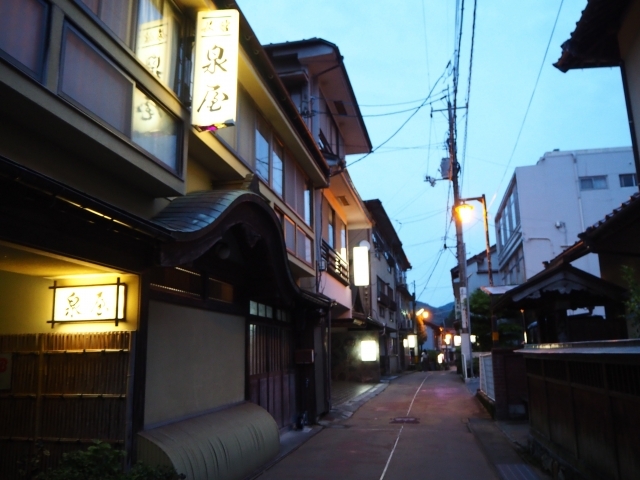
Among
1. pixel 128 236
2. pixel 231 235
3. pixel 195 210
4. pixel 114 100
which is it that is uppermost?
pixel 114 100

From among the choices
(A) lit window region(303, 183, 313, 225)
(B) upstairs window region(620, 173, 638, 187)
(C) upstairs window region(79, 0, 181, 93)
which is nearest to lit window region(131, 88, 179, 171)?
(C) upstairs window region(79, 0, 181, 93)

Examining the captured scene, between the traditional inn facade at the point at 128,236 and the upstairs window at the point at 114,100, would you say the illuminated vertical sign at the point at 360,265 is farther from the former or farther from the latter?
the upstairs window at the point at 114,100

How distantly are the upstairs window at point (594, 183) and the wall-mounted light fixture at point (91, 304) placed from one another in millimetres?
31155

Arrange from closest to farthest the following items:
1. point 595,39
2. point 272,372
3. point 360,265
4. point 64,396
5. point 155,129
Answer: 1. point 64,396
2. point 155,129
3. point 595,39
4. point 272,372
5. point 360,265

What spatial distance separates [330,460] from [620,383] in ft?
22.0

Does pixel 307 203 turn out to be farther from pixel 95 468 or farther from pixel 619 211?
pixel 95 468

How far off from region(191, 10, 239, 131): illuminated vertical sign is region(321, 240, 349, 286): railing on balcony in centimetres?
1094

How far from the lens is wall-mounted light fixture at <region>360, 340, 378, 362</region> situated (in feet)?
106

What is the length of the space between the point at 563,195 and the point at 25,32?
3208 cm

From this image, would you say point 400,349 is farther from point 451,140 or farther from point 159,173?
point 159,173

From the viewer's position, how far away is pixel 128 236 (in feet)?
22.4

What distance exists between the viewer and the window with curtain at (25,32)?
17.6 feet

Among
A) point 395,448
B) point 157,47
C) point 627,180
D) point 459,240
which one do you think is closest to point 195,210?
point 157,47

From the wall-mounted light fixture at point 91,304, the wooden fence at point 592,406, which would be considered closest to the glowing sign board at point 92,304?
the wall-mounted light fixture at point 91,304
